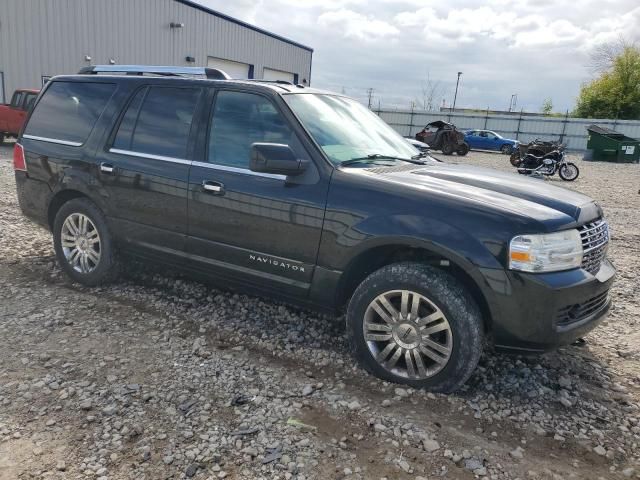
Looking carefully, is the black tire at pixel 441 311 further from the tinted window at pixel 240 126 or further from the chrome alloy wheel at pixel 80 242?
the chrome alloy wheel at pixel 80 242

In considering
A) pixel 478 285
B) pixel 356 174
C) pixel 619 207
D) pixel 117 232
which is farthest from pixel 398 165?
pixel 619 207

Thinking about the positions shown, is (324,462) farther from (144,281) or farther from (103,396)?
(144,281)

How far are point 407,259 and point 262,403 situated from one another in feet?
4.20

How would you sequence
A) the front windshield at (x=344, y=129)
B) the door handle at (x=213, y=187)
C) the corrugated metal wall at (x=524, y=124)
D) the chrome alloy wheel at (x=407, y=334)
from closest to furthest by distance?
the chrome alloy wheel at (x=407, y=334) → the front windshield at (x=344, y=129) → the door handle at (x=213, y=187) → the corrugated metal wall at (x=524, y=124)

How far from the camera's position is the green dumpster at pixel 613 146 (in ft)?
79.6

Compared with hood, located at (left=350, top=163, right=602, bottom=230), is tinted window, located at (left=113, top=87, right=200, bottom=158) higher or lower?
higher

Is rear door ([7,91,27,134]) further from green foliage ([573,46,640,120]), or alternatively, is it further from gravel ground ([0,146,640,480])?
green foliage ([573,46,640,120])

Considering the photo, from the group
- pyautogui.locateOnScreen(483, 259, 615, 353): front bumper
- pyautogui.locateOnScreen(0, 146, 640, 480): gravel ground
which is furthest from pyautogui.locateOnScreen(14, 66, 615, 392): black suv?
pyautogui.locateOnScreen(0, 146, 640, 480): gravel ground

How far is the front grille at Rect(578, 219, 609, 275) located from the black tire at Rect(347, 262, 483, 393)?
2.49 feet

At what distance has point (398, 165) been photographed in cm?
374

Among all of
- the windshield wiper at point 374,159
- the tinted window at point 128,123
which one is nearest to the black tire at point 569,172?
the windshield wiper at point 374,159

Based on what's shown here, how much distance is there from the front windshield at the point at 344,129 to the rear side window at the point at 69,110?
1.90 meters

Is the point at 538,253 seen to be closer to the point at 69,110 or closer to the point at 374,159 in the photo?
the point at 374,159

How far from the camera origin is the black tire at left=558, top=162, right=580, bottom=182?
16219 millimetres
